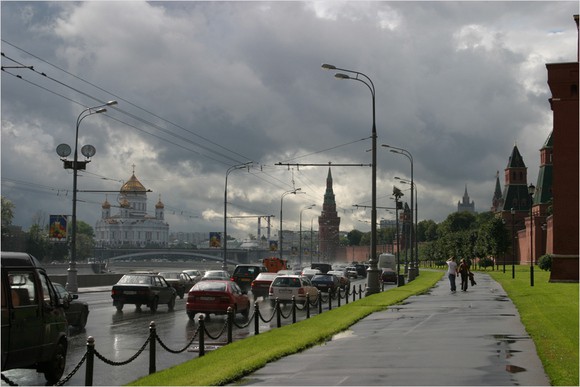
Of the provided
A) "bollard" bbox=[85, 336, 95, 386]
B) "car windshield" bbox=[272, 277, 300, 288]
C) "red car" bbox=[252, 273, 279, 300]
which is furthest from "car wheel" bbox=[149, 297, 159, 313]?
"bollard" bbox=[85, 336, 95, 386]

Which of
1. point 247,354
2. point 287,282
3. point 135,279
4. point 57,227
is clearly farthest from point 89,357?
point 57,227

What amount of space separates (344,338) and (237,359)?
4712 millimetres

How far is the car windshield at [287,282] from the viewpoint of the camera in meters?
34.0

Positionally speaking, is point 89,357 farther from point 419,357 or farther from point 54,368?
point 419,357

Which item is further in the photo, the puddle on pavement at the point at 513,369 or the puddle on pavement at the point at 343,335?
the puddle on pavement at the point at 343,335

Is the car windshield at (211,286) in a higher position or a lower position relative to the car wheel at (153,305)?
higher

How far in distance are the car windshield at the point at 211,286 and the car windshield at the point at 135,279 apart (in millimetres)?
5460

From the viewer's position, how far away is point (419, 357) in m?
15.2

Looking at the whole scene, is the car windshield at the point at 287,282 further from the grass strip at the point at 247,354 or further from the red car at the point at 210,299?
the grass strip at the point at 247,354

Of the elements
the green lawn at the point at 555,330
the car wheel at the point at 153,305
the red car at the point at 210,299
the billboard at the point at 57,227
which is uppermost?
the billboard at the point at 57,227

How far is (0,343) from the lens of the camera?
36.2ft

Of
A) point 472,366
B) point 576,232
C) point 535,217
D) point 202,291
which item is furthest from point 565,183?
point 535,217

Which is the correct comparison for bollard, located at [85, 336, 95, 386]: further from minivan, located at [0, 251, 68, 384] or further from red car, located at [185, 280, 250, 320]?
red car, located at [185, 280, 250, 320]

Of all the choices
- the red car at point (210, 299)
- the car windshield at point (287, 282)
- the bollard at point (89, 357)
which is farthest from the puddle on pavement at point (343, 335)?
the car windshield at point (287, 282)
